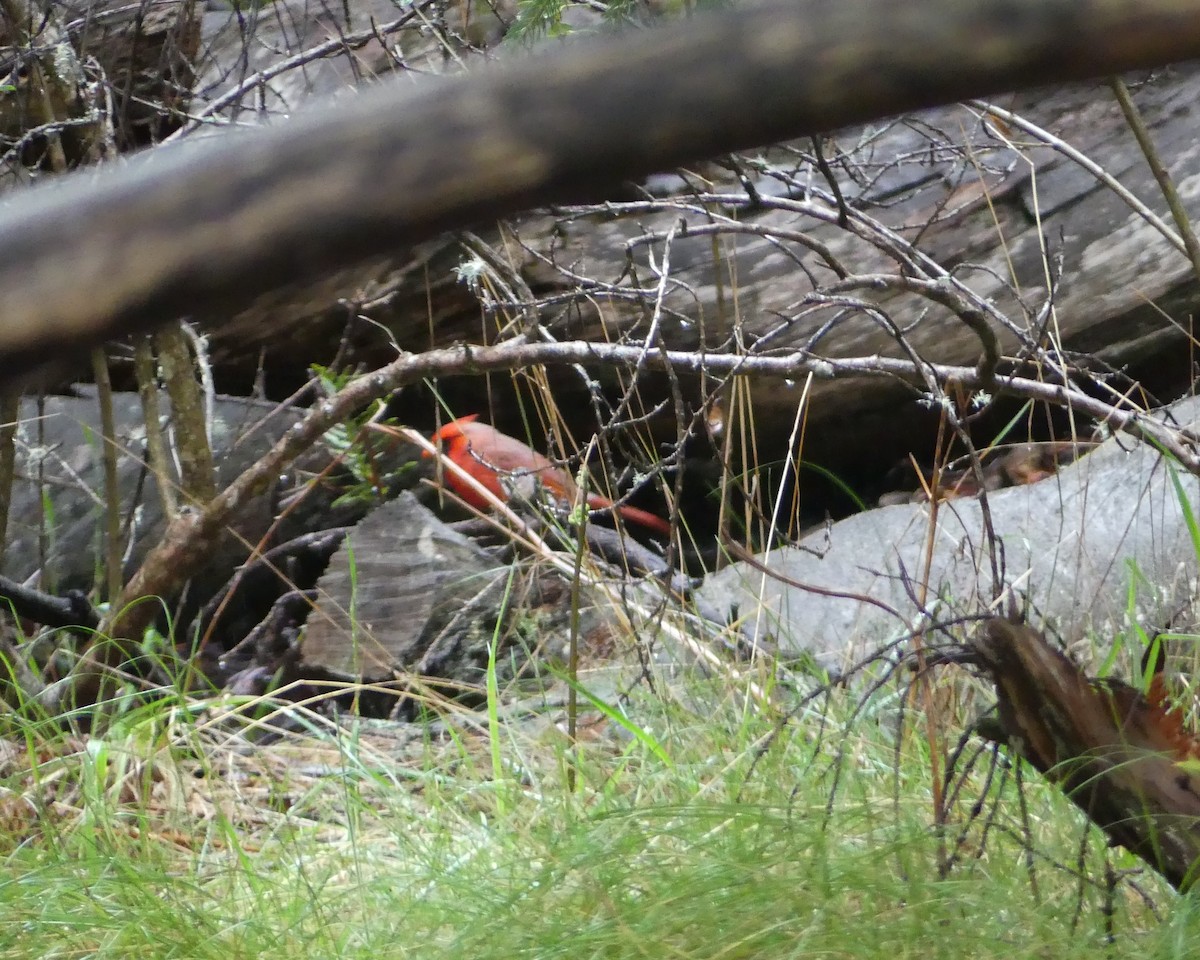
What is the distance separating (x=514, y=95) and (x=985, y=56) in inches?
5.5

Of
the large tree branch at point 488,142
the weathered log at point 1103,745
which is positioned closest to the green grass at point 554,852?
the weathered log at point 1103,745

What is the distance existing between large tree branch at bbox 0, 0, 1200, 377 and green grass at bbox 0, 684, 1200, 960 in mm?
1170

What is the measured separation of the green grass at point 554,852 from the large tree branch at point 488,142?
1.17 meters

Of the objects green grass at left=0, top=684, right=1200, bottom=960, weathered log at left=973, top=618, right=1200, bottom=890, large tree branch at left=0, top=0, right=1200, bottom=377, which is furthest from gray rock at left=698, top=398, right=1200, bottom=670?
large tree branch at left=0, top=0, right=1200, bottom=377

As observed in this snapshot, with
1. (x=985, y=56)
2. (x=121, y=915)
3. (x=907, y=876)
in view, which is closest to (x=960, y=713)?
(x=907, y=876)

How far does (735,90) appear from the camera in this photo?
1.13 feet

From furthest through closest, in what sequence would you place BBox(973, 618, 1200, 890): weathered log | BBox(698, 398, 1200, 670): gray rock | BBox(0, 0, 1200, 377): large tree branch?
BBox(698, 398, 1200, 670): gray rock < BBox(973, 618, 1200, 890): weathered log < BBox(0, 0, 1200, 377): large tree branch

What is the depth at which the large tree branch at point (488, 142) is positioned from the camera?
0.33m

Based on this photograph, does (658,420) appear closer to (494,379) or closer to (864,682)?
(494,379)

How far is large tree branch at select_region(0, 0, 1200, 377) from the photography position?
327 millimetres

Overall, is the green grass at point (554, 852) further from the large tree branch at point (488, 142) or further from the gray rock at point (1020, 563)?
the large tree branch at point (488, 142)

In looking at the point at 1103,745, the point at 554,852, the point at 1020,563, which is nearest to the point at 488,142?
the point at 1103,745

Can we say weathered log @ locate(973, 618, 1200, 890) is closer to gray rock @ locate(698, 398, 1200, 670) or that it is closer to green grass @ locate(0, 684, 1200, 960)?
green grass @ locate(0, 684, 1200, 960)

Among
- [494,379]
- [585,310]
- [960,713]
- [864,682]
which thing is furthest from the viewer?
[494,379]
